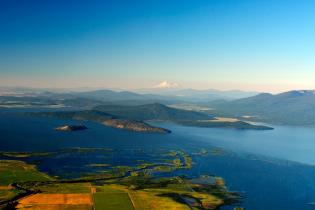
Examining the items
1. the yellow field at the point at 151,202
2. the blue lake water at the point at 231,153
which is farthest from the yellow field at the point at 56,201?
the blue lake water at the point at 231,153

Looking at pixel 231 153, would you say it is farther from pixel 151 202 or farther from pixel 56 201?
pixel 56 201

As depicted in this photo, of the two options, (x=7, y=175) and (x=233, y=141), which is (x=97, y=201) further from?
(x=233, y=141)

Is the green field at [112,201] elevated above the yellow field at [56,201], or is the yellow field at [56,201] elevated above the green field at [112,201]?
the yellow field at [56,201]

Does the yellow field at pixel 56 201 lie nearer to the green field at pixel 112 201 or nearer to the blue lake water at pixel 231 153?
the green field at pixel 112 201

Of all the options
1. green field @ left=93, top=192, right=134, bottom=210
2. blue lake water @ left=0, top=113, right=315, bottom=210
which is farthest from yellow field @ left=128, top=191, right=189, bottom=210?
blue lake water @ left=0, top=113, right=315, bottom=210

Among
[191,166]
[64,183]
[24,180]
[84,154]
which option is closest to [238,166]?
[191,166]

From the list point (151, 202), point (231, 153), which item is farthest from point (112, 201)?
point (231, 153)
